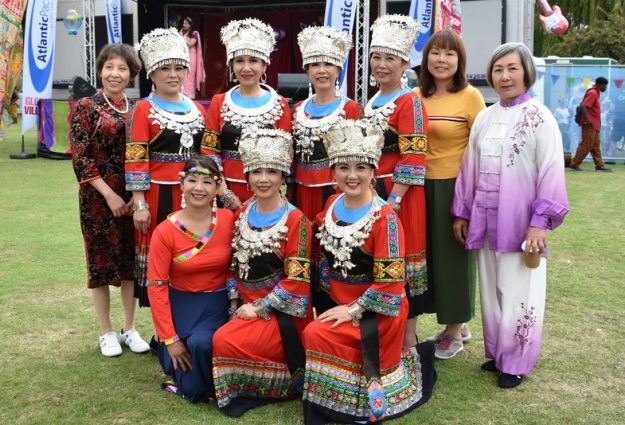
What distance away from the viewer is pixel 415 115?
329 cm

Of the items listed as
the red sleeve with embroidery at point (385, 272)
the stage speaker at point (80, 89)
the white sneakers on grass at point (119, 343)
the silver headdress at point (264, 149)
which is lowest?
the white sneakers on grass at point (119, 343)

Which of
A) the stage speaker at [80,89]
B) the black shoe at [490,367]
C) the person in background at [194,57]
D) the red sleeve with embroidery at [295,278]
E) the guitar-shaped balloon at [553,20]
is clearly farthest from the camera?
the person in background at [194,57]

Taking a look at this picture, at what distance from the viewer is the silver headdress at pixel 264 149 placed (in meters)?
3.09

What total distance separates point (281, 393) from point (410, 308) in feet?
2.67

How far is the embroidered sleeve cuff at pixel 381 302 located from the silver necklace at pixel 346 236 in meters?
0.16

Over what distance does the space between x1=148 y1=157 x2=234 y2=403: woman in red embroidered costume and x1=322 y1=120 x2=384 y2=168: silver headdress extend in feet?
2.07

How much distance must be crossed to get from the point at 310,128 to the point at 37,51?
10.2m

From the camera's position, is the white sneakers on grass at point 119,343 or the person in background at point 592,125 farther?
the person in background at point 592,125

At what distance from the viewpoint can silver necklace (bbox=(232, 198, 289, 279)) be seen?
3119 mm

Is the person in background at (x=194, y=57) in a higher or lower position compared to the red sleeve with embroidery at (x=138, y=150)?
higher

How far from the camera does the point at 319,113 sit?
3443mm

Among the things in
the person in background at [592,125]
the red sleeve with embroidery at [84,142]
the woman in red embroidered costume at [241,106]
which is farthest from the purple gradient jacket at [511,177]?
the person in background at [592,125]

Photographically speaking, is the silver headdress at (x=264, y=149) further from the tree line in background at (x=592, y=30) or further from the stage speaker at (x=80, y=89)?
the tree line in background at (x=592, y=30)

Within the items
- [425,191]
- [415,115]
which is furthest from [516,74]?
[425,191]
